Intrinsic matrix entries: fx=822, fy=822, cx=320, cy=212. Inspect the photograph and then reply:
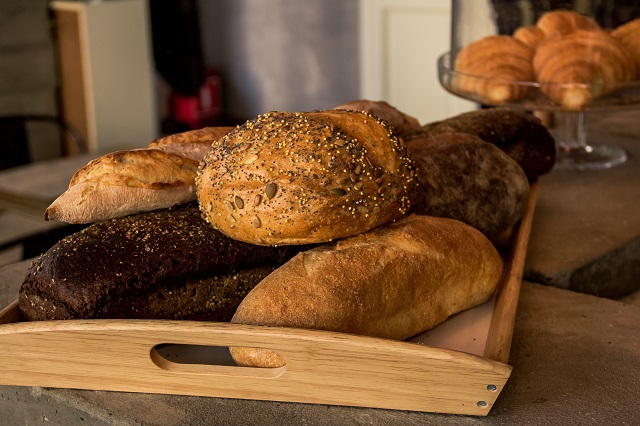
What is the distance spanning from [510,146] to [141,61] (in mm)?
3203

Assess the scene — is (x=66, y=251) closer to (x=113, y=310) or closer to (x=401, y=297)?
(x=113, y=310)

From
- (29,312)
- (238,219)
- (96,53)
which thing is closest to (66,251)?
(29,312)

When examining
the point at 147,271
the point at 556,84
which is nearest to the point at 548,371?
the point at 147,271

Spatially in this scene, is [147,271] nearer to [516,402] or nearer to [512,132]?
[516,402]

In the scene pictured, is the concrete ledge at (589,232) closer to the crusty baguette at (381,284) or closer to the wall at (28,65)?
the crusty baguette at (381,284)

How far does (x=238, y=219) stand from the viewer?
3.48 feet

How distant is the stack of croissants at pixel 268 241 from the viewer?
3.30ft

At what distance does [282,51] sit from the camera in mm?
5027

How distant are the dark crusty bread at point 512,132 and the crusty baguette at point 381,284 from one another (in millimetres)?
390

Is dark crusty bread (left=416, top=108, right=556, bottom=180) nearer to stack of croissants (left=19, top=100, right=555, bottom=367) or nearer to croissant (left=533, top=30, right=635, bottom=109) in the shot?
croissant (left=533, top=30, right=635, bottom=109)

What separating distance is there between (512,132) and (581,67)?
1.10 feet

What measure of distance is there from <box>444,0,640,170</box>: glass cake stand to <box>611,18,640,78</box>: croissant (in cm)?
9

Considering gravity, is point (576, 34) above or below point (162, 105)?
above

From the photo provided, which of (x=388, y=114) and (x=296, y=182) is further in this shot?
(x=388, y=114)
